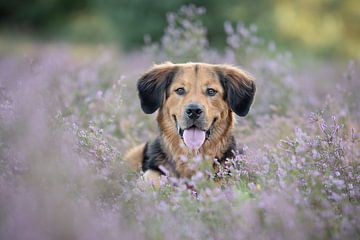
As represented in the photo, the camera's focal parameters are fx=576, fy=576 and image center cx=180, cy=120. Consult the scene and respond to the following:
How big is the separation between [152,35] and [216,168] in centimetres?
1285

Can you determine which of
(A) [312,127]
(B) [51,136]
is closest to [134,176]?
(B) [51,136]

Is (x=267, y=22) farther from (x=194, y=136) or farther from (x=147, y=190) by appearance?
(x=147, y=190)

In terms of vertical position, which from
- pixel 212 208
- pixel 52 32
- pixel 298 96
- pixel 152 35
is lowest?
pixel 52 32

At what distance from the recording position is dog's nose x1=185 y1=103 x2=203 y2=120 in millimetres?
5238

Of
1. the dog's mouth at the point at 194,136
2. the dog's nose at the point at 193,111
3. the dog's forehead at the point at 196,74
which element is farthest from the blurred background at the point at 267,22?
the dog's nose at the point at 193,111

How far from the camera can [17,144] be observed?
417 cm

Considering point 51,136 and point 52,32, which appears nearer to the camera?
point 51,136

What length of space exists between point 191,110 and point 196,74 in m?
0.52

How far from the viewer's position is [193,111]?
5.24m

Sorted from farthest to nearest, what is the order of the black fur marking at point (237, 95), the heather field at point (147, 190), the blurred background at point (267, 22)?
the blurred background at point (267, 22) < the black fur marking at point (237, 95) < the heather field at point (147, 190)

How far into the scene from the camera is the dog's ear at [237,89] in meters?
5.71

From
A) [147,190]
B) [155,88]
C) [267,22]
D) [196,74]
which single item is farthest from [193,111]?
[267,22]

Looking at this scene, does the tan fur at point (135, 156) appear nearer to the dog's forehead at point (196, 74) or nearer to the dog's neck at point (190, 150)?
the dog's neck at point (190, 150)

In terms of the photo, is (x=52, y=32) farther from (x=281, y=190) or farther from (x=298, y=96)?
(x=281, y=190)
